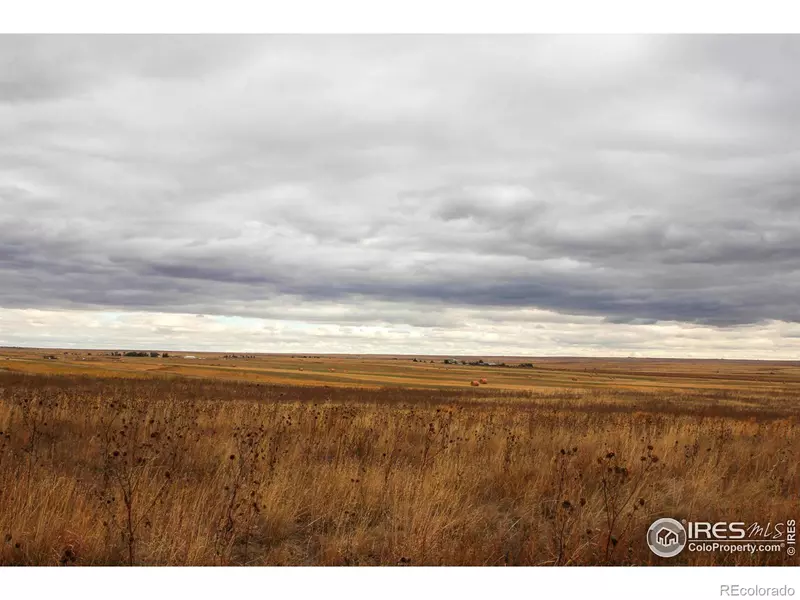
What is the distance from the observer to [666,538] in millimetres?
6480

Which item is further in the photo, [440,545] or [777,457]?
[777,457]

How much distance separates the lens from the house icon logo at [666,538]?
6.27m

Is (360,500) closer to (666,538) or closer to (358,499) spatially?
(358,499)

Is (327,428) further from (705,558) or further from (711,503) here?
(705,558)

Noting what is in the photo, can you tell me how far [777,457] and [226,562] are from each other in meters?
11.4

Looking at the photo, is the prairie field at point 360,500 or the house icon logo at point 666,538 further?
the house icon logo at point 666,538

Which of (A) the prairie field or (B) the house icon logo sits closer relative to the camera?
(A) the prairie field

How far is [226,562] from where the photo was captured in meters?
5.75

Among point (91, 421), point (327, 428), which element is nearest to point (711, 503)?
point (327, 428)

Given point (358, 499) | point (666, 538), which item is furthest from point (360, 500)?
point (666, 538)

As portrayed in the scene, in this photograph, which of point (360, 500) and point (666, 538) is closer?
point (666, 538)

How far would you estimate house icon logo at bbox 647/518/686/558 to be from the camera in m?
6.27

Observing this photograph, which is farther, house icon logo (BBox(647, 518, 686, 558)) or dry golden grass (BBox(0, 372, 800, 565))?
house icon logo (BBox(647, 518, 686, 558))

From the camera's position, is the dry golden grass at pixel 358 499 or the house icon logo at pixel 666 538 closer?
the dry golden grass at pixel 358 499
